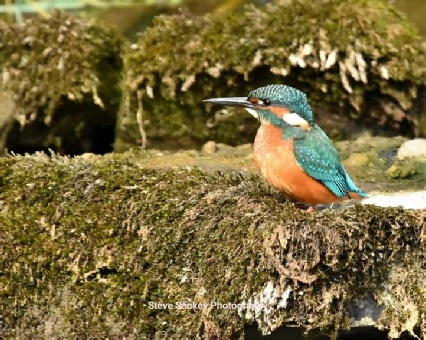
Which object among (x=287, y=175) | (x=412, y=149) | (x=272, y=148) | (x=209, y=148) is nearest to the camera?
(x=287, y=175)

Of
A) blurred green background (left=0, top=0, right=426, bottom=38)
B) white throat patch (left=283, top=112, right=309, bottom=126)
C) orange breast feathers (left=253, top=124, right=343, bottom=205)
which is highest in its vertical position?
blurred green background (left=0, top=0, right=426, bottom=38)

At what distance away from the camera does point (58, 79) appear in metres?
5.87

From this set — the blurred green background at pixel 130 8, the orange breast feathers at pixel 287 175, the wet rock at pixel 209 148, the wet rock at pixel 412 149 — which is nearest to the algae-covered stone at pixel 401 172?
the wet rock at pixel 412 149

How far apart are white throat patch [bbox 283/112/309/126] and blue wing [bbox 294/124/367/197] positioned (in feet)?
0.27

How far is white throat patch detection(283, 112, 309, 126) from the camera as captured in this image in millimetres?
4438

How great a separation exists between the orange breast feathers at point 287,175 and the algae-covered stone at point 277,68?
52.6 inches

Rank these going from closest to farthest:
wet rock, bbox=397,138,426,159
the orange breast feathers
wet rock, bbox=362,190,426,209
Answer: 1. the orange breast feathers
2. wet rock, bbox=362,190,426,209
3. wet rock, bbox=397,138,426,159

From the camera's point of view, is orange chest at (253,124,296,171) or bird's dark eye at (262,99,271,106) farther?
bird's dark eye at (262,99,271,106)

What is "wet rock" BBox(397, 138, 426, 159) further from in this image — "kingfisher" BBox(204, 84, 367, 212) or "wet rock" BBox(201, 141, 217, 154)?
"wet rock" BBox(201, 141, 217, 154)

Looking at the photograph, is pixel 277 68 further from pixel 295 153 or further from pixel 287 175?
pixel 287 175

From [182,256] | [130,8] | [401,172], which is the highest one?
[130,8]

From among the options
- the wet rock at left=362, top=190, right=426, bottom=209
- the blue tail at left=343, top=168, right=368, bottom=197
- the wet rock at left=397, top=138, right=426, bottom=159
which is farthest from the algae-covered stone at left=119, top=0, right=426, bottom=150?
the blue tail at left=343, top=168, right=368, bottom=197

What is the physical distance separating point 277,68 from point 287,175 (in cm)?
154

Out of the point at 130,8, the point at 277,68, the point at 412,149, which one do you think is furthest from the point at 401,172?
the point at 130,8
